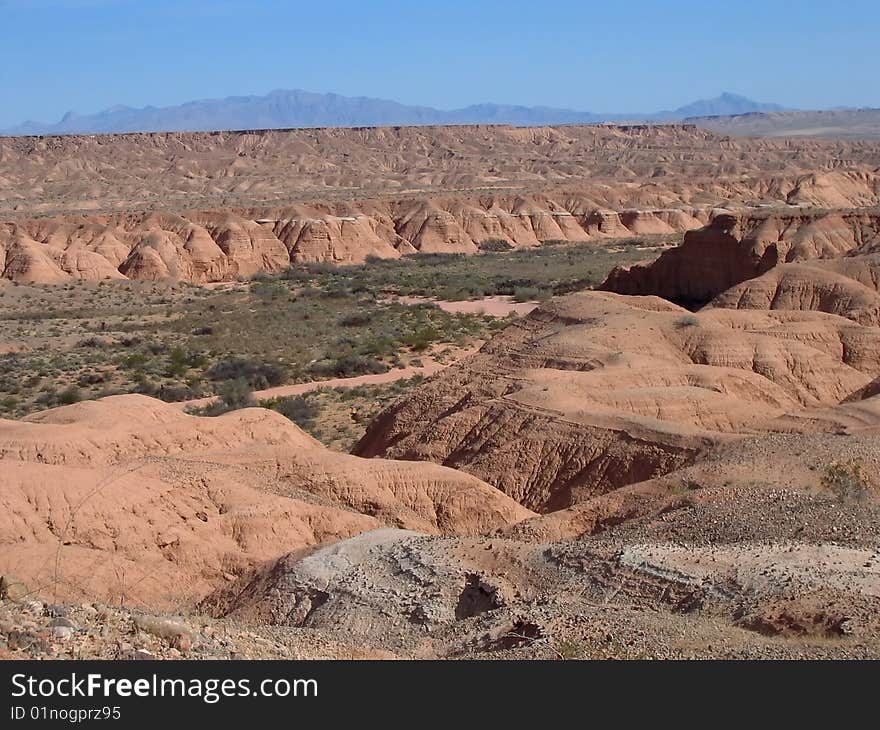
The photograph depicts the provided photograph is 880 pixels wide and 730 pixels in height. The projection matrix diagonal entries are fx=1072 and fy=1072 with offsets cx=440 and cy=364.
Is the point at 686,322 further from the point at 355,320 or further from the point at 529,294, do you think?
the point at 529,294

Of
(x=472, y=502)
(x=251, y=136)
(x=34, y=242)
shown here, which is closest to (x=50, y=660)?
(x=472, y=502)

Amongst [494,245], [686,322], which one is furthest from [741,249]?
[494,245]

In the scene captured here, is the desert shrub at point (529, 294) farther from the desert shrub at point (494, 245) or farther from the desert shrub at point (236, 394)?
the desert shrub at point (494, 245)

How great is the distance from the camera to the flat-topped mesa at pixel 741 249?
4631 cm

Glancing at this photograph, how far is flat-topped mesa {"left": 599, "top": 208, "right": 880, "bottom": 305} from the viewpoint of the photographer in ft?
152

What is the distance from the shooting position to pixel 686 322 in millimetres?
28453

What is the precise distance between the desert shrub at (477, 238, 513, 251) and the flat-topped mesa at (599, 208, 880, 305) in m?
35.8

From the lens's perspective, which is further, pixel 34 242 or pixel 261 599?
pixel 34 242

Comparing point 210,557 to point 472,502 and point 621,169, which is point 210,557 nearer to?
point 472,502

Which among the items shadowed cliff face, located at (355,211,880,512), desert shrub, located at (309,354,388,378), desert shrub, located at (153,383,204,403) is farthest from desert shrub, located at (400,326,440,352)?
shadowed cliff face, located at (355,211,880,512)

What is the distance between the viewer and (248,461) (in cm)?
1917

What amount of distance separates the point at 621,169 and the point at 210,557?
417 feet

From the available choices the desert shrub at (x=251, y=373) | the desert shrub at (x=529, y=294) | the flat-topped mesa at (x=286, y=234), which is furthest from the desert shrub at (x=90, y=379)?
the flat-topped mesa at (x=286, y=234)

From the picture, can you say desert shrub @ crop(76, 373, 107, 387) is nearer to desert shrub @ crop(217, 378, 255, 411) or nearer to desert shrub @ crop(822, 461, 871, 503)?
desert shrub @ crop(217, 378, 255, 411)
